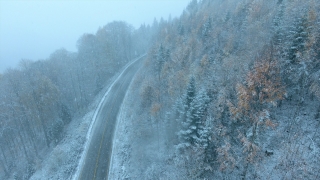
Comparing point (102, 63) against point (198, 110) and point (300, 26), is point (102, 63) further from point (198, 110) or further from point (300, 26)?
point (300, 26)

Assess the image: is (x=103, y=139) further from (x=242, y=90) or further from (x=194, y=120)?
(x=242, y=90)

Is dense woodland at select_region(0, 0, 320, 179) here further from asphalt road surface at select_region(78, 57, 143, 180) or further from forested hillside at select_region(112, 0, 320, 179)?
asphalt road surface at select_region(78, 57, 143, 180)

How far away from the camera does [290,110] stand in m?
20.2

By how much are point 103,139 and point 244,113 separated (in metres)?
24.8

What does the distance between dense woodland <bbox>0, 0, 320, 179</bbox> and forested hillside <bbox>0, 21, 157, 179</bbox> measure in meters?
0.23

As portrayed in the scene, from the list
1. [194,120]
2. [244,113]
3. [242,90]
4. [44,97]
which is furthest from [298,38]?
[44,97]

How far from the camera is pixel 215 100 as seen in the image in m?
22.6

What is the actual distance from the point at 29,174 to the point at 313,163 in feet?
127

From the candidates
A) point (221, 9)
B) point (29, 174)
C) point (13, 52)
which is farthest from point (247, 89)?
point (13, 52)

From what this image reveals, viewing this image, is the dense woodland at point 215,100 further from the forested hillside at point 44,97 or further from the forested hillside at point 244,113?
the forested hillside at point 44,97

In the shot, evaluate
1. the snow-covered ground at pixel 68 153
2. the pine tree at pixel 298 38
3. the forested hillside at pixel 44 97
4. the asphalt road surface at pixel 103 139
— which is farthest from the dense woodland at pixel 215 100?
the asphalt road surface at pixel 103 139

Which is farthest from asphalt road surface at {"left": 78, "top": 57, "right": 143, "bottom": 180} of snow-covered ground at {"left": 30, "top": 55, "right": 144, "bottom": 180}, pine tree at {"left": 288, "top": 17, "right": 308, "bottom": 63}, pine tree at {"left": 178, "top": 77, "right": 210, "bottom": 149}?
pine tree at {"left": 288, "top": 17, "right": 308, "bottom": 63}

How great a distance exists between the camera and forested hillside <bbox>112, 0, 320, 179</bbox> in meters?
16.1

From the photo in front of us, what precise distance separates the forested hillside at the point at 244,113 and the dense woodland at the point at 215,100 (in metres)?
0.11
